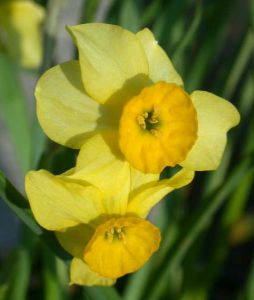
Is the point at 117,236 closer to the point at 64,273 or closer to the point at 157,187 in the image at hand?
the point at 157,187

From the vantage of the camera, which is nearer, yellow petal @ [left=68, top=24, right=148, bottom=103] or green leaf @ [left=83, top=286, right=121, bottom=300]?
yellow petal @ [left=68, top=24, right=148, bottom=103]

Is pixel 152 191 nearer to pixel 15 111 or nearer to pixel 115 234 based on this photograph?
pixel 115 234

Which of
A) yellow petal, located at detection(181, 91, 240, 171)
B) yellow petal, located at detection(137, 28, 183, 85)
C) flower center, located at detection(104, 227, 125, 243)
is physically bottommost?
→ flower center, located at detection(104, 227, 125, 243)

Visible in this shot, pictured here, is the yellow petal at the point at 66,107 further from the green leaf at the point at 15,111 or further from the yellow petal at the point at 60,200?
the green leaf at the point at 15,111

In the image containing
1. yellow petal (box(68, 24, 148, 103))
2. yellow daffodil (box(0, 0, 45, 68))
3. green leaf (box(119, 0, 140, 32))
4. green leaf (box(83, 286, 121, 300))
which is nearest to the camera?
yellow petal (box(68, 24, 148, 103))

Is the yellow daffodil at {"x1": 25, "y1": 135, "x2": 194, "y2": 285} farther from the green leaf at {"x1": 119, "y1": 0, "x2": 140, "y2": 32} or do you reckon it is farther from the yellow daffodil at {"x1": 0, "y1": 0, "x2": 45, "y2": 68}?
the yellow daffodil at {"x1": 0, "y1": 0, "x2": 45, "y2": 68}

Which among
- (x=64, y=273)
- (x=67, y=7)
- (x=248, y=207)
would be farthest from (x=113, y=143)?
(x=248, y=207)

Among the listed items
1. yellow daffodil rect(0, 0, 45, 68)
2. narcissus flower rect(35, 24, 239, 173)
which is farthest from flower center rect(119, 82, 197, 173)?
yellow daffodil rect(0, 0, 45, 68)
